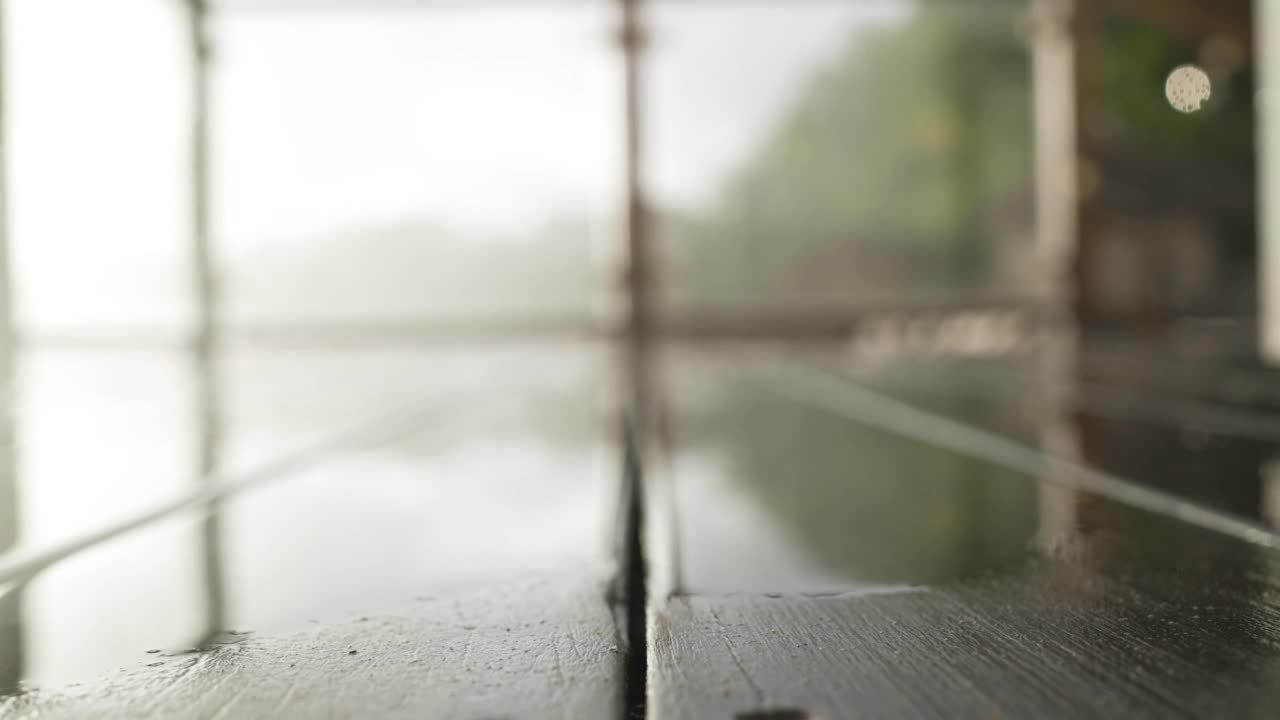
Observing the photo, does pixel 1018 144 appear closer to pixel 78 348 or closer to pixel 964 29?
pixel 964 29

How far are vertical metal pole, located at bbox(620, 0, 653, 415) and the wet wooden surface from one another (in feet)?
13.7

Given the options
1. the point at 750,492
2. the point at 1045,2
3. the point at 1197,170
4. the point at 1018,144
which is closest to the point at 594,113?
the point at 1045,2

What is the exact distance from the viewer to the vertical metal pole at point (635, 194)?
16.1ft

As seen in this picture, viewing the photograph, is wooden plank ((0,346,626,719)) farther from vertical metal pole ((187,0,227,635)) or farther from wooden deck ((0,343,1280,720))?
vertical metal pole ((187,0,227,635))

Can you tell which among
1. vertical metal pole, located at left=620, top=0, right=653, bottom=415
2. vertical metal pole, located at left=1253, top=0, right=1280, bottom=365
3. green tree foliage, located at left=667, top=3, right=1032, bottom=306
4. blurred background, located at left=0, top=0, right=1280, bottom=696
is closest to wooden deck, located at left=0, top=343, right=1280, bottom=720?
vertical metal pole, located at left=1253, top=0, right=1280, bottom=365

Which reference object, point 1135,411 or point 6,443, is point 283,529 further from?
point 1135,411

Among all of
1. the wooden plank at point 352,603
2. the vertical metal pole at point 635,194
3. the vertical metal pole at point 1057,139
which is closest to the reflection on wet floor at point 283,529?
the wooden plank at point 352,603

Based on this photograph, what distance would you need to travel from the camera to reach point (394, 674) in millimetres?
273

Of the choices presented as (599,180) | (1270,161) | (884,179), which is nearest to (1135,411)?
(1270,161)

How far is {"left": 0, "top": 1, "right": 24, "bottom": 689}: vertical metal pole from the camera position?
0.31 m

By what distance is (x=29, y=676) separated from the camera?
0.29 meters

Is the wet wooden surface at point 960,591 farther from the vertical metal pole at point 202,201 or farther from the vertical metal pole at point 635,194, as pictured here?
the vertical metal pole at point 635,194

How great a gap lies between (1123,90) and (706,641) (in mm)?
8506

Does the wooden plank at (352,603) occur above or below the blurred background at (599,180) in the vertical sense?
below
